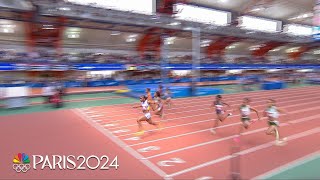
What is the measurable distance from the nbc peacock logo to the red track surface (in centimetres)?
16

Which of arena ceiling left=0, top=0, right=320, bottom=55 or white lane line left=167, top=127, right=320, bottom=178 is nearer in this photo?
white lane line left=167, top=127, right=320, bottom=178

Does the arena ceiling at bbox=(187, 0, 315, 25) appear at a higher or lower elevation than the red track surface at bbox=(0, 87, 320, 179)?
higher

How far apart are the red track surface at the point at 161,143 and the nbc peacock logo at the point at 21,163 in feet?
0.53

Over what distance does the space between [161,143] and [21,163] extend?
12.7 feet

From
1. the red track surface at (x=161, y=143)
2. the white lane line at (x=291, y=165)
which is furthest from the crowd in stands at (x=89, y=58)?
the white lane line at (x=291, y=165)

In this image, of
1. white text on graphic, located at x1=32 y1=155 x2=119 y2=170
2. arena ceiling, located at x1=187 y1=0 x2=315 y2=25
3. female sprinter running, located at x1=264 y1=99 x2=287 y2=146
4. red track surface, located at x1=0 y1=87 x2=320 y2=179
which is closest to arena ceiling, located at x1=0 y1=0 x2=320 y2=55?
arena ceiling, located at x1=187 y1=0 x2=315 y2=25

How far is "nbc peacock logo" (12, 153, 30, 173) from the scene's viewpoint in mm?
5625

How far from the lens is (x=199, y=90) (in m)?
21.2

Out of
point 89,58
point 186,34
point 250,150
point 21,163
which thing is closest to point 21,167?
point 21,163

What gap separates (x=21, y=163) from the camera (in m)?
5.98

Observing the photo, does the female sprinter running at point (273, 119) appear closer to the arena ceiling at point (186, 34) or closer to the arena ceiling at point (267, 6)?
the arena ceiling at point (186, 34)

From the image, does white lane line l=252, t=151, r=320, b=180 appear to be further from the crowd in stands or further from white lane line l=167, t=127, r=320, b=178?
the crowd in stands

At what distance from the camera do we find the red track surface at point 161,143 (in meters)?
5.53

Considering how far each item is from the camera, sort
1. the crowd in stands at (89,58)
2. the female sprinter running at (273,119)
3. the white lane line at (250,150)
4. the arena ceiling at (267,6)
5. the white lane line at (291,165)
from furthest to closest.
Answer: the arena ceiling at (267,6) → the crowd in stands at (89,58) → the female sprinter running at (273,119) → the white lane line at (250,150) → the white lane line at (291,165)
